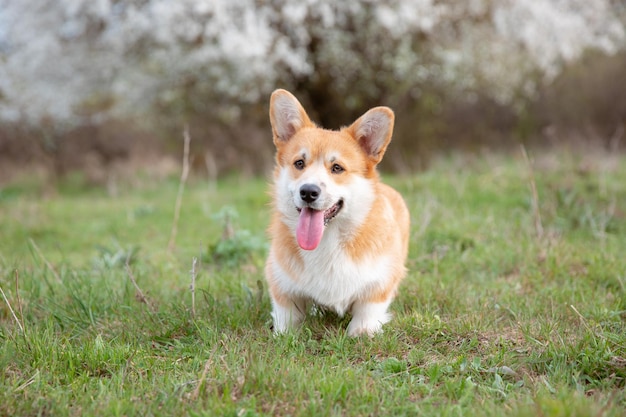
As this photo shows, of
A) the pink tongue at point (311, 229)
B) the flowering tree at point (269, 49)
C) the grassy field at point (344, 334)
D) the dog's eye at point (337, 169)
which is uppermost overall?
the flowering tree at point (269, 49)

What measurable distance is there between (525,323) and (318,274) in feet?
4.07

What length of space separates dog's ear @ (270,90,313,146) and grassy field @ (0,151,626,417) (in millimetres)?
872

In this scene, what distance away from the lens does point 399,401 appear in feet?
8.15

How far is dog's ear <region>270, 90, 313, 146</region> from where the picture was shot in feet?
11.5

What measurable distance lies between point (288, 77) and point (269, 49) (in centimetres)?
104

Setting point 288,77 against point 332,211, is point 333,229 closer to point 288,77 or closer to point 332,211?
point 332,211

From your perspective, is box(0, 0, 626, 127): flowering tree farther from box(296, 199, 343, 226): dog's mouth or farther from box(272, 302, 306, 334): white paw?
box(272, 302, 306, 334): white paw

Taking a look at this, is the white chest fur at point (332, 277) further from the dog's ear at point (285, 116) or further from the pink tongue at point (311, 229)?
the dog's ear at point (285, 116)

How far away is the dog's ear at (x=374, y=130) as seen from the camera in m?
3.39

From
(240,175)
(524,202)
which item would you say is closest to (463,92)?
(240,175)

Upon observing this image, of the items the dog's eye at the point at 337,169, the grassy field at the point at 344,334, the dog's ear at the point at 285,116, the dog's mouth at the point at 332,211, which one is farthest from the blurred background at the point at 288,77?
the dog's mouth at the point at 332,211

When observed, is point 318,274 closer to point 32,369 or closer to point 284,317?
point 284,317

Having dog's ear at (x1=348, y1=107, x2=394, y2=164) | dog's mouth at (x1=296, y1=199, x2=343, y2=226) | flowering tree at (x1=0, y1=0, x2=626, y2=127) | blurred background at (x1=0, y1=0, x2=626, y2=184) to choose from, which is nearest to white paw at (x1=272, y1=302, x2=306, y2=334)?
dog's mouth at (x1=296, y1=199, x2=343, y2=226)

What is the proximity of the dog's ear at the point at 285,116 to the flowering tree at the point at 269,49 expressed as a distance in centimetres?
554
